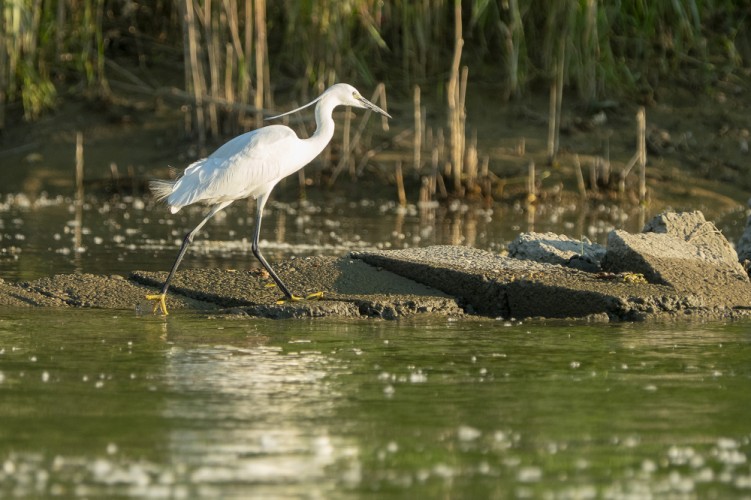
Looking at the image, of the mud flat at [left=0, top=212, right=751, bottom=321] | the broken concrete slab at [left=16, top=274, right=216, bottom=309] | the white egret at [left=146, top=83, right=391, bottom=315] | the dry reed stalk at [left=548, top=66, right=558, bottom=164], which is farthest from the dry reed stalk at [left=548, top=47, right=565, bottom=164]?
the broken concrete slab at [left=16, top=274, right=216, bottom=309]

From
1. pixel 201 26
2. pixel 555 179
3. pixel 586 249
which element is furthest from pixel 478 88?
pixel 586 249

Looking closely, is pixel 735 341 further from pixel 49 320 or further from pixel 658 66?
pixel 658 66

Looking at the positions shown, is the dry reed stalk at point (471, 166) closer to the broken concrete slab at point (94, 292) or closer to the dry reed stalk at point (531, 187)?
the dry reed stalk at point (531, 187)

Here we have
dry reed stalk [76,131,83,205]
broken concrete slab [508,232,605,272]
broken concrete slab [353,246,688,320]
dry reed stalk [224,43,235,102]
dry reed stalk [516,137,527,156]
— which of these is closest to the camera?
broken concrete slab [353,246,688,320]

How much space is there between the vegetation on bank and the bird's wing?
297 inches

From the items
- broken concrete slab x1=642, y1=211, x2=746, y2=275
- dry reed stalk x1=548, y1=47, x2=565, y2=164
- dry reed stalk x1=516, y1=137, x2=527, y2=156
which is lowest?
broken concrete slab x1=642, y1=211, x2=746, y2=275

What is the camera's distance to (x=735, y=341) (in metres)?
8.34

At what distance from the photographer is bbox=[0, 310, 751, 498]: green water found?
5062 mm

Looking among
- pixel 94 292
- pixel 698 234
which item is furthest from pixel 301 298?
pixel 698 234

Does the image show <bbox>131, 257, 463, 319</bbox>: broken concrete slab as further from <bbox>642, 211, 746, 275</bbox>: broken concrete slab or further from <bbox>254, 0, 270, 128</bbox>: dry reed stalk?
<bbox>254, 0, 270, 128</bbox>: dry reed stalk

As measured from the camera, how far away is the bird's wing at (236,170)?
988 cm

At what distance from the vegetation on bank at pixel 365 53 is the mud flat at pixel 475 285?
7.18 metres

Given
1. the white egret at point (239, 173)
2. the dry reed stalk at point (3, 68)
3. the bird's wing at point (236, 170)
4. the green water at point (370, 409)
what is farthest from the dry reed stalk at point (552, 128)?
the green water at point (370, 409)

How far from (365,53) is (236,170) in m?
10.0
